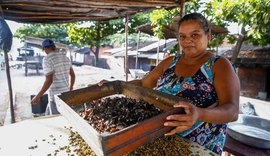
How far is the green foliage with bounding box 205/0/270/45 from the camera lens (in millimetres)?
7605

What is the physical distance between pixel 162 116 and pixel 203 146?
2.43 feet

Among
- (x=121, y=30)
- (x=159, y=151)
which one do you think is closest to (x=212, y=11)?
(x=121, y=30)

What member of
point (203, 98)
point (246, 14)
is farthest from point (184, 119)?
point (246, 14)

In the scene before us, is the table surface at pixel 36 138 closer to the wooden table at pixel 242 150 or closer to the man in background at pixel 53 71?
the wooden table at pixel 242 150

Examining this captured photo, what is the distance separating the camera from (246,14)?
8484 mm

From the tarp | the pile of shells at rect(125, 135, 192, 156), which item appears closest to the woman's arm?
the pile of shells at rect(125, 135, 192, 156)

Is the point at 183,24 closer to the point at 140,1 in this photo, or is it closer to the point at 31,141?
the point at 140,1

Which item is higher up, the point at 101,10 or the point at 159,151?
the point at 101,10

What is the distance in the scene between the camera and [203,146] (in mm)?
1670

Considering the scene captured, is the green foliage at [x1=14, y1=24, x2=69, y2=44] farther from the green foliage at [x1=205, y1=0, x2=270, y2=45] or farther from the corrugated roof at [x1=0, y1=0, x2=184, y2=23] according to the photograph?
the corrugated roof at [x1=0, y1=0, x2=184, y2=23]

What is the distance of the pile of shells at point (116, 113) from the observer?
1410 mm

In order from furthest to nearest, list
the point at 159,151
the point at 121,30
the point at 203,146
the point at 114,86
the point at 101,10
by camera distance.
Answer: the point at 121,30 < the point at 101,10 < the point at 114,86 < the point at 203,146 < the point at 159,151

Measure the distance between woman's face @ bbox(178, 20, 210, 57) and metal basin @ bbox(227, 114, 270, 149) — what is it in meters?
1.14

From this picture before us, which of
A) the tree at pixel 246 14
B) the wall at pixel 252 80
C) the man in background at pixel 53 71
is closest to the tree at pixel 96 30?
the tree at pixel 246 14
